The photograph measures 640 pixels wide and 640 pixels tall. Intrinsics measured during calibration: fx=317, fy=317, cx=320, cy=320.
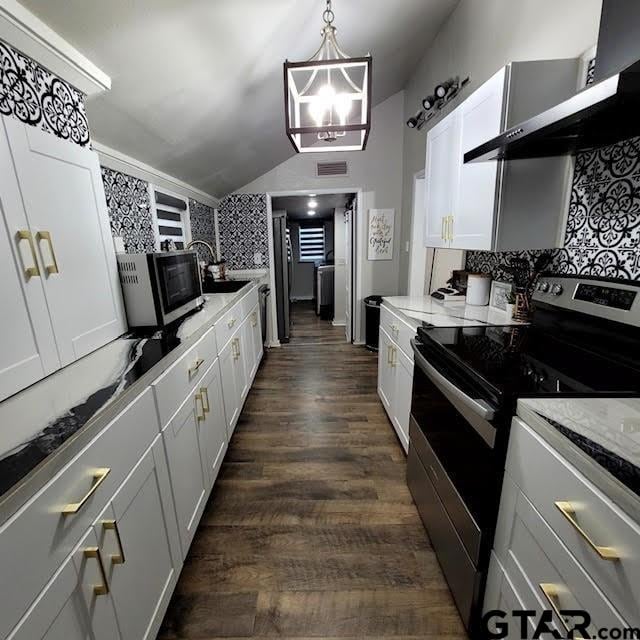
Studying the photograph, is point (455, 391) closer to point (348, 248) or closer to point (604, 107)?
point (604, 107)

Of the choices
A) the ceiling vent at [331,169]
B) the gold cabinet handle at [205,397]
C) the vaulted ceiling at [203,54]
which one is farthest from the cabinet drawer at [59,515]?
the ceiling vent at [331,169]

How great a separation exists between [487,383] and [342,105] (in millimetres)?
1203

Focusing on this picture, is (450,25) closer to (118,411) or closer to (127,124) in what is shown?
(127,124)

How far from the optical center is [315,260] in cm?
752

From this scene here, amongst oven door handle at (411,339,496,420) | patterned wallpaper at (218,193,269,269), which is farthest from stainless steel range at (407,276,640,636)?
patterned wallpaper at (218,193,269,269)

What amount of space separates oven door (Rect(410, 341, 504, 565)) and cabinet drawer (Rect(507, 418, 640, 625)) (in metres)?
0.10

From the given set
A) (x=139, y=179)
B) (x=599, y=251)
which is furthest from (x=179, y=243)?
(x=599, y=251)

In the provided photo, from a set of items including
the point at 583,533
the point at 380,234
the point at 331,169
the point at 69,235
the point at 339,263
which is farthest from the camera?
the point at 339,263

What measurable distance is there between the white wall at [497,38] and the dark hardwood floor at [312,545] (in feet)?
7.38

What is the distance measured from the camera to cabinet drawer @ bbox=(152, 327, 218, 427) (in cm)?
116

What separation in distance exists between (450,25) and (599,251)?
2.17 meters

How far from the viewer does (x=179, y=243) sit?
9.41 ft

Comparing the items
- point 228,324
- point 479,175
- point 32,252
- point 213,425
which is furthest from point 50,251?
point 479,175

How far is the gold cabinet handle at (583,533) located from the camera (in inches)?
22.8
